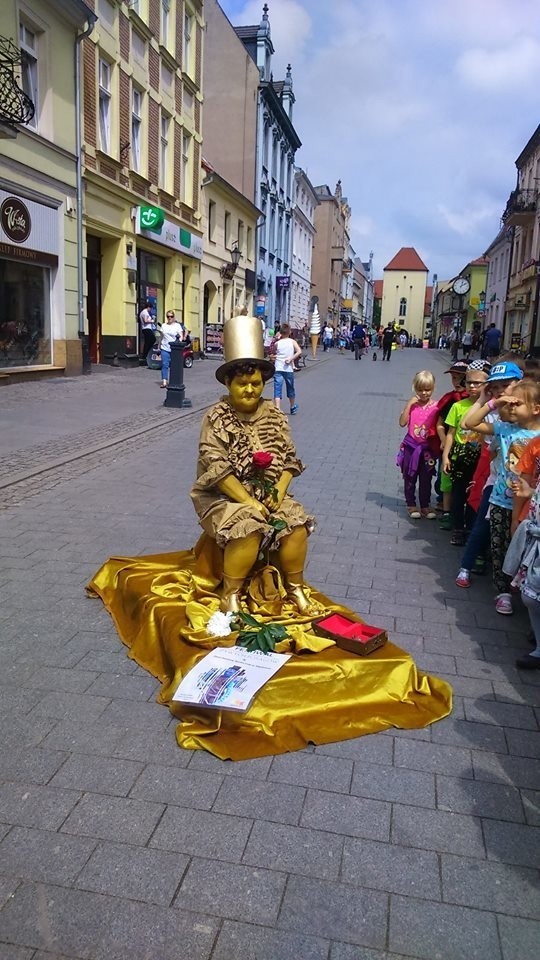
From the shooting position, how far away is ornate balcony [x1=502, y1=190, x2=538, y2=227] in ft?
115

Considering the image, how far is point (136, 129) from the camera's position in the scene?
20.8 metres

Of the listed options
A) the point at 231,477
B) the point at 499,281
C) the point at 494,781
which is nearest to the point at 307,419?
the point at 231,477

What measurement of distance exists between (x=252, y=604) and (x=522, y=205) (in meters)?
36.6

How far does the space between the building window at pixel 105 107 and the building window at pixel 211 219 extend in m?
9.94

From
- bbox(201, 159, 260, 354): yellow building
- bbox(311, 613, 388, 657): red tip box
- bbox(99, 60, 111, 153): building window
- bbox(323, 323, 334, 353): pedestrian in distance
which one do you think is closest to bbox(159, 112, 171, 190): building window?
bbox(201, 159, 260, 354): yellow building

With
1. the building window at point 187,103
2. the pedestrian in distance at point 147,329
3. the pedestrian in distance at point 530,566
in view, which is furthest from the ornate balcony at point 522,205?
the pedestrian in distance at point 530,566

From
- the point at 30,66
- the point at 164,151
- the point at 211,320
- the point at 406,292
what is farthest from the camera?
the point at 406,292

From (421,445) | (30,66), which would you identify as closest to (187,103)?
(30,66)

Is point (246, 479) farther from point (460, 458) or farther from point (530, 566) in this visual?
point (460, 458)

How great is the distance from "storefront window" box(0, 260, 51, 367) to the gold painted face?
486 inches

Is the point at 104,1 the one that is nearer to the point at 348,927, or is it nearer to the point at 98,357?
the point at 98,357

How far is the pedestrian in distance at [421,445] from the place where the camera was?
21.4ft

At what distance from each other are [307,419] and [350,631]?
9879 mm

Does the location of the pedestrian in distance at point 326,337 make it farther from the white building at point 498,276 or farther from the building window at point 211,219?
the building window at point 211,219
